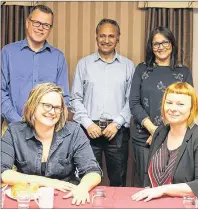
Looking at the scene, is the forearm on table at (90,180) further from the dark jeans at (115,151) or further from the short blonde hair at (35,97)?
the dark jeans at (115,151)

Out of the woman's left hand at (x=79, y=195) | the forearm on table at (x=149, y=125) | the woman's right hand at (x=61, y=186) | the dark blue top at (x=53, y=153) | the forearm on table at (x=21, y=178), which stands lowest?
the woman's left hand at (x=79, y=195)

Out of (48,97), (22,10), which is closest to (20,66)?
(48,97)

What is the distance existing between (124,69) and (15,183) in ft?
4.51

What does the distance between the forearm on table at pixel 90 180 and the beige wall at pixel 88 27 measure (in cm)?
192

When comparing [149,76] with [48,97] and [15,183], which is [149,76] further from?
[15,183]

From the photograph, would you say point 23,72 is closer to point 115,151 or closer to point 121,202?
point 115,151

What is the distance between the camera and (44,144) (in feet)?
7.41

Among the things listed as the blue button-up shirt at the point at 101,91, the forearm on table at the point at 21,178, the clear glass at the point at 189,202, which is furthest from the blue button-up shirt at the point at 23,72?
the clear glass at the point at 189,202

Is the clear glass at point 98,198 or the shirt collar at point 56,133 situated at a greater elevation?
the shirt collar at point 56,133

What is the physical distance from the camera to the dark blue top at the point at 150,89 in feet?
9.34

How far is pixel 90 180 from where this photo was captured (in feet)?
6.68

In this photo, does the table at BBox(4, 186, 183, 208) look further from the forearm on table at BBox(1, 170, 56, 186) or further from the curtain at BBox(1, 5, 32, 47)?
the curtain at BBox(1, 5, 32, 47)

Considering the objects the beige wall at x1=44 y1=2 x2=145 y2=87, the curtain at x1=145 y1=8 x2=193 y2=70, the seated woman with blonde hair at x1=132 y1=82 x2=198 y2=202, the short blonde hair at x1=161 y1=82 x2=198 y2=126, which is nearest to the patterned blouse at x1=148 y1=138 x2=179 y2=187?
the seated woman with blonde hair at x1=132 y1=82 x2=198 y2=202

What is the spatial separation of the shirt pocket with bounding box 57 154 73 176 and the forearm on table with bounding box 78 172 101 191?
19 cm
